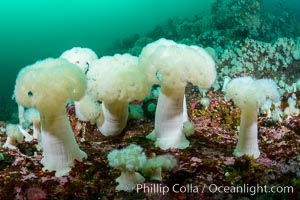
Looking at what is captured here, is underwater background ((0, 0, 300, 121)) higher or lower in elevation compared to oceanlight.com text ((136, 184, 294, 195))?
higher

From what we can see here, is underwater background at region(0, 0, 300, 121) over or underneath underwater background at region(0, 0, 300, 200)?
over

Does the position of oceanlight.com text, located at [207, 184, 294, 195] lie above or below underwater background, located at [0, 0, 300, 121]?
below

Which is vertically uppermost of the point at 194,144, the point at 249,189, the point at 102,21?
the point at 102,21

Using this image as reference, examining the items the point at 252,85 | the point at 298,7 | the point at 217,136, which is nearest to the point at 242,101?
the point at 252,85

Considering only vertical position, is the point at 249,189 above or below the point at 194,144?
below

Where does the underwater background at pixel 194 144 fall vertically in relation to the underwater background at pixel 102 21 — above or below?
below

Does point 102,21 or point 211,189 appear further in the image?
point 102,21

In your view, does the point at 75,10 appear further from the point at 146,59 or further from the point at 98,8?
the point at 146,59

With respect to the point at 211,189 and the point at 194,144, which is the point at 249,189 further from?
the point at 194,144

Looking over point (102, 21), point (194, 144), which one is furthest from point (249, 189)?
point (102, 21)

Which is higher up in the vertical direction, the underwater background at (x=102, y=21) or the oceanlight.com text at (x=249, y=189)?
the underwater background at (x=102, y=21)

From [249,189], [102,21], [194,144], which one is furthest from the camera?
[102,21]

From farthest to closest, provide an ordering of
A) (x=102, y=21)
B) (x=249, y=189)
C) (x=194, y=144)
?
(x=102, y=21), (x=194, y=144), (x=249, y=189)

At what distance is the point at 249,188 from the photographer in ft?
12.8
